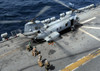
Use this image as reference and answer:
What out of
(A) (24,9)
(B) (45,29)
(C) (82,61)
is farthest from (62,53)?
(A) (24,9)

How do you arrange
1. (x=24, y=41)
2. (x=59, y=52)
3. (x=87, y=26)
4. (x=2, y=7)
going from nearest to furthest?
(x=59, y=52) < (x=24, y=41) < (x=87, y=26) < (x=2, y=7)

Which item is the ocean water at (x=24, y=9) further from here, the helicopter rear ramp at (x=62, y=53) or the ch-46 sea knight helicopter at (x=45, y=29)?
the ch-46 sea knight helicopter at (x=45, y=29)

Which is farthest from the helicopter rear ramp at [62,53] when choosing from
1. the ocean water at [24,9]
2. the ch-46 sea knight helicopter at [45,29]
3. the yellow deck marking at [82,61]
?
the ocean water at [24,9]

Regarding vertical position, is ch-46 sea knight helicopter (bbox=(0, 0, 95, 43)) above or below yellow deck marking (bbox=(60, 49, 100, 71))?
above

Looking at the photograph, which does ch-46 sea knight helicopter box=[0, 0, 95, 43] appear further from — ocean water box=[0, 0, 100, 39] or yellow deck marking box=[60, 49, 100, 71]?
ocean water box=[0, 0, 100, 39]

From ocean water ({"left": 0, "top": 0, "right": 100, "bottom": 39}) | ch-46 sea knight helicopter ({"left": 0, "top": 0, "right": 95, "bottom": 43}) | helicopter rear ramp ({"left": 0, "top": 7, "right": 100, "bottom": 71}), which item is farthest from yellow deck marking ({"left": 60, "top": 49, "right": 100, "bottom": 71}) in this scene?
ocean water ({"left": 0, "top": 0, "right": 100, "bottom": 39})

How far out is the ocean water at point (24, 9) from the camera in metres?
39.2

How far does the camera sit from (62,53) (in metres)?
20.4

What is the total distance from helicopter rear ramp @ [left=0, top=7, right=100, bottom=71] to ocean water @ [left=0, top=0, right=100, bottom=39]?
14.4m

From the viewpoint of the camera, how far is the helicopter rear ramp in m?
18.2

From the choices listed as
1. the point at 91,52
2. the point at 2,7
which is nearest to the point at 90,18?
the point at 91,52

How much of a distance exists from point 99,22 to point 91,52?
11.2m

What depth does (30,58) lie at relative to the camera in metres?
19.8

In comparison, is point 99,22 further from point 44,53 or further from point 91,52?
point 44,53
